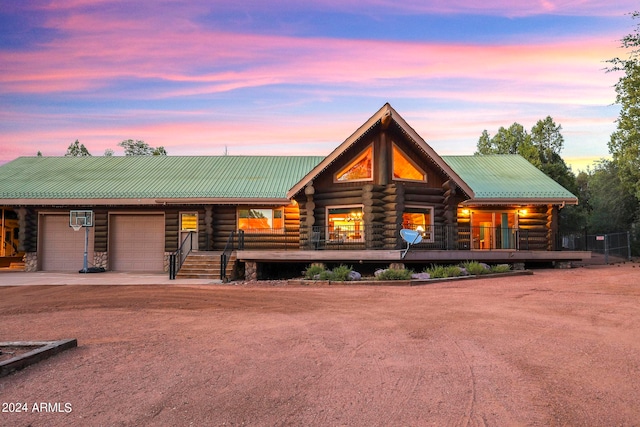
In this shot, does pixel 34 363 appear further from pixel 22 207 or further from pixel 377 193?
pixel 22 207

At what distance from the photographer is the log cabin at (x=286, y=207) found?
19062 millimetres

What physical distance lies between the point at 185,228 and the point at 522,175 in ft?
59.6

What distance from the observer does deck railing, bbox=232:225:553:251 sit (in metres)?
19.0

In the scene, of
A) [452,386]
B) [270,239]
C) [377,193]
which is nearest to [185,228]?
[270,239]

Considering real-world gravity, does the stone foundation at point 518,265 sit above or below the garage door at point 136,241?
below

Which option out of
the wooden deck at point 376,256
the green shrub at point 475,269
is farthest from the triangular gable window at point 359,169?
the green shrub at point 475,269

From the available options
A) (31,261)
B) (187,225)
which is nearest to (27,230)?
(31,261)

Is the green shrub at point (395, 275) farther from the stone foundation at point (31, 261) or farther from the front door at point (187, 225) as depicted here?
the stone foundation at point (31, 261)

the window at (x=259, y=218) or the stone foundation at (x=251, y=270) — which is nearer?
the stone foundation at (x=251, y=270)

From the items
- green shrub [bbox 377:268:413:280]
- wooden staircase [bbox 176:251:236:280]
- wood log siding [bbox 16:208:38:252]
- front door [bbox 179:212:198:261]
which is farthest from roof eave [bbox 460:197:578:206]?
wood log siding [bbox 16:208:38:252]

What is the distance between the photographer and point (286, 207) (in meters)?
22.5

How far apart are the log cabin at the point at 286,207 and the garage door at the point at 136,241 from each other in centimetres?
5

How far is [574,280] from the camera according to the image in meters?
15.7

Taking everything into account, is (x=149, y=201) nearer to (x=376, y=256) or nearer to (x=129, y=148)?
(x=376, y=256)
